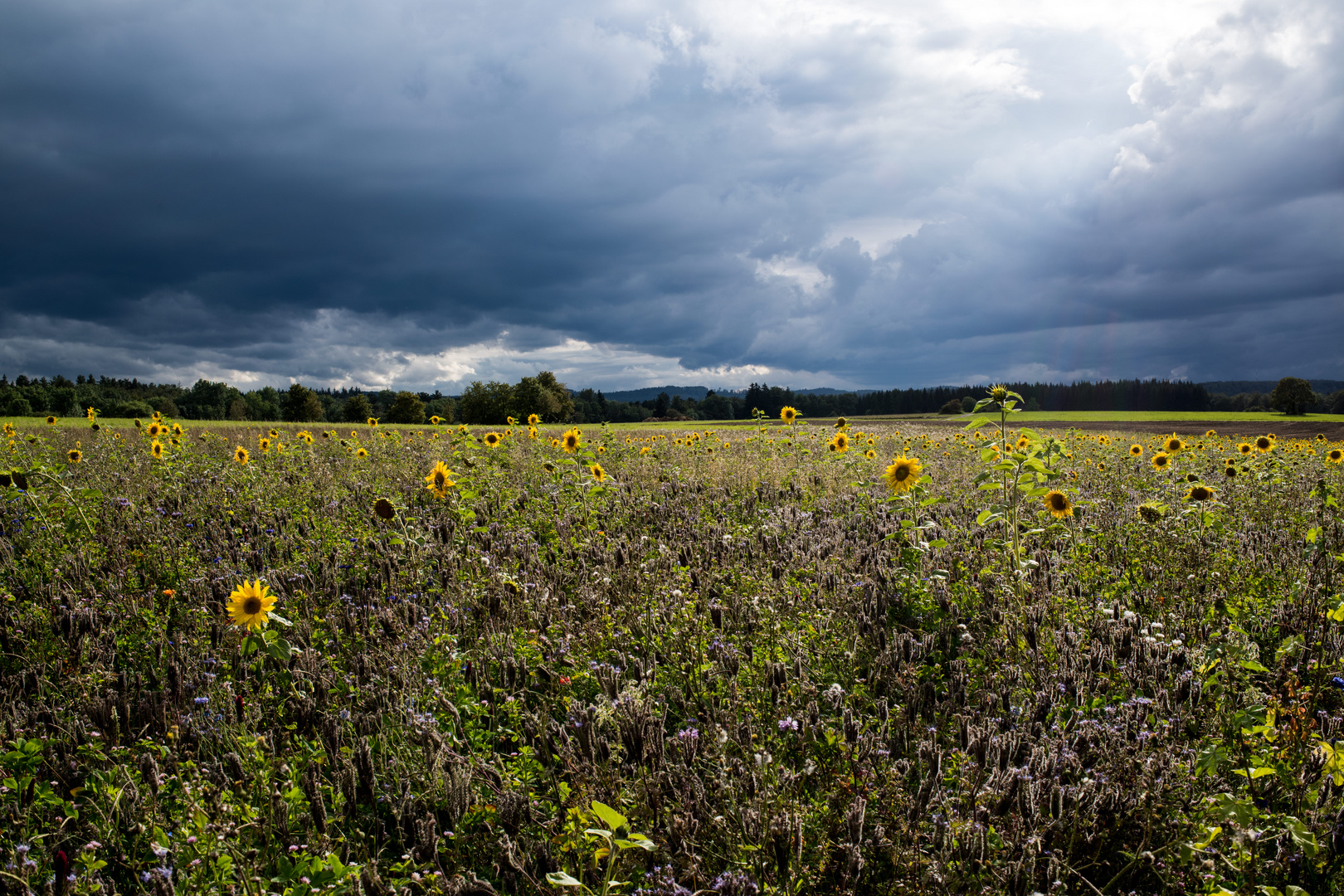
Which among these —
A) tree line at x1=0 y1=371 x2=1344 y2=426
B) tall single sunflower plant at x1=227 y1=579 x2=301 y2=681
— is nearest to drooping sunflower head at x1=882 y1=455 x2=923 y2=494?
tall single sunflower plant at x1=227 y1=579 x2=301 y2=681

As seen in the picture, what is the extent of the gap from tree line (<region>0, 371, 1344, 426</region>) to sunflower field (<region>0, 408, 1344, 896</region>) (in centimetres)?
3617

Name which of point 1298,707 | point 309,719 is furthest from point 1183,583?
point 309,719

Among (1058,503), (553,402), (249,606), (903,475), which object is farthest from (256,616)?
(553,402)

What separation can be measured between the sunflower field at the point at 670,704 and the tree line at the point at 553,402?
3617 cm

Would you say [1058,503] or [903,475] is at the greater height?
[903,475]

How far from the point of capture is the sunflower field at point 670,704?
207 centimetres

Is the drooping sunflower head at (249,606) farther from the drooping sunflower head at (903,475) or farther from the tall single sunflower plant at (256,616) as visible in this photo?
the drooping sunflower head at (903,475)

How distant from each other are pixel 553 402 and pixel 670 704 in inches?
3054

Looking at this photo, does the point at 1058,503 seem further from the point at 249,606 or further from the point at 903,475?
the point at 249,606

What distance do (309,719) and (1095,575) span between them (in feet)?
17.9

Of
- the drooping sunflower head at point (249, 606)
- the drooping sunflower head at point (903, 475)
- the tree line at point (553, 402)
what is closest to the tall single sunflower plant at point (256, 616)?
the drooping sunflower head at point (249, 606)

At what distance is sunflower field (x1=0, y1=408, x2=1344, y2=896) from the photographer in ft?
6.80

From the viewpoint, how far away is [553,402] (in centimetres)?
7900

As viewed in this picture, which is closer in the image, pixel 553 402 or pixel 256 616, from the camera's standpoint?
pixel 256 616
